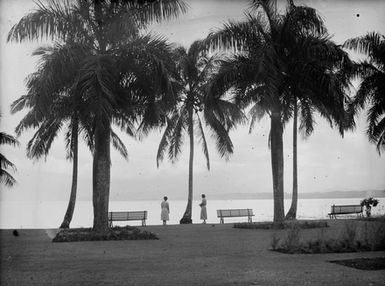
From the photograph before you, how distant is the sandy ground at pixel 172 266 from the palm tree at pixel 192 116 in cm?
1389

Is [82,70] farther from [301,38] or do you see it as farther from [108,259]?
[301,38]

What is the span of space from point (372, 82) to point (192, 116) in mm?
9865

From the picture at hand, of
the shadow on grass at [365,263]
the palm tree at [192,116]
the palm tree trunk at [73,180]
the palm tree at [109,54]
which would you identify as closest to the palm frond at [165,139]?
the palm tree at [192,116]

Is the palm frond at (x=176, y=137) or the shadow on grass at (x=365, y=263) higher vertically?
the palm frond at (x=176, y=137)

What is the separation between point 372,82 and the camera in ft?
87.0

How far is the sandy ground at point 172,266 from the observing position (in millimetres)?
8102

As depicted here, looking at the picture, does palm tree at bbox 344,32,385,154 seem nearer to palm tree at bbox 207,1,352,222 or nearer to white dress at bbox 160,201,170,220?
palm tree at bbox 207,1,352,222

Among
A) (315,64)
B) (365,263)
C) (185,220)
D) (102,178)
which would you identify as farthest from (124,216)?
(365,263)

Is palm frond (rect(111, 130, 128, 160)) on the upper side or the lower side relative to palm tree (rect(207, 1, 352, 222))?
lower

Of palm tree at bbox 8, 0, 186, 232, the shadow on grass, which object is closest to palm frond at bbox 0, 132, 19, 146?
palm tree at bbox 8, 0, 186, 232

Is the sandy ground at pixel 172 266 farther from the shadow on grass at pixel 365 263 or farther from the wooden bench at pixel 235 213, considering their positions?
the wooden bench at pixel 235 213

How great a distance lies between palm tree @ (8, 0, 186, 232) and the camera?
15.7m

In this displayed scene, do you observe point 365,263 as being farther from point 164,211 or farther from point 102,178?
point 164,211

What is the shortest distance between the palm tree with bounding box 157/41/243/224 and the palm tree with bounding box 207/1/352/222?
5.96m
